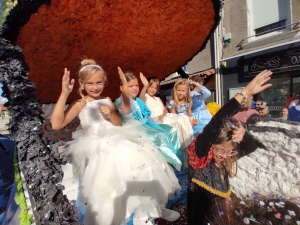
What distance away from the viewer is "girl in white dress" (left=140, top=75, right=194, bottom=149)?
77.9 inches

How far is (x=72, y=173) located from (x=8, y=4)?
1020mm

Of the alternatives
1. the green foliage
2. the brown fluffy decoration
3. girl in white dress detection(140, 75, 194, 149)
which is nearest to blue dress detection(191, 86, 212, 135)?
girl in white dress detection(140, 75, 194, 149)

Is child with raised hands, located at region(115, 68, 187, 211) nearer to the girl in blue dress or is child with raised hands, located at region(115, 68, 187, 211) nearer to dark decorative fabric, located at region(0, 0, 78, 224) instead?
dark decorative fabric, located at region(0, 0, 78, 224)

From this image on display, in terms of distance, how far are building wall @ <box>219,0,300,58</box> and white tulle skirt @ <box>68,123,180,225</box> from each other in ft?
22.3

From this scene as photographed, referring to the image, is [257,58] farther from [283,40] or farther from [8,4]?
[8,4]

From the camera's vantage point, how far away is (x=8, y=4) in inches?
28.3

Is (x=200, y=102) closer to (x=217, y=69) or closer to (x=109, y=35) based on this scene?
(x=109, y=35)

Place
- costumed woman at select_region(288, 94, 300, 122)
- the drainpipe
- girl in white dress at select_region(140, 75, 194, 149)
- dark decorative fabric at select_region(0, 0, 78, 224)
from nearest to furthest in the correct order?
dark decorative fabric at select_region(0, 0, 78, 224)
girl in white dress at select_region(140, 75, 194, 149)
costumed woman at select_region(288, 94, 300, 122)
the drainpipe

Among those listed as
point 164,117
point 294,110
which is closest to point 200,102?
point 164,117

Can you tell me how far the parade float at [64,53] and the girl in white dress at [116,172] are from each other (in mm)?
138

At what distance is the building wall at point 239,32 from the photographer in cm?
616

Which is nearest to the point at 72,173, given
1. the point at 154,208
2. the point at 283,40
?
the point at 154,208

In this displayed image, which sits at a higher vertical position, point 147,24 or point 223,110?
point 147,24

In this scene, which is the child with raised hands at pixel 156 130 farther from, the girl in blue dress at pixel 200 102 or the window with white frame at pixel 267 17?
the window with white frame at pixel 267 17
